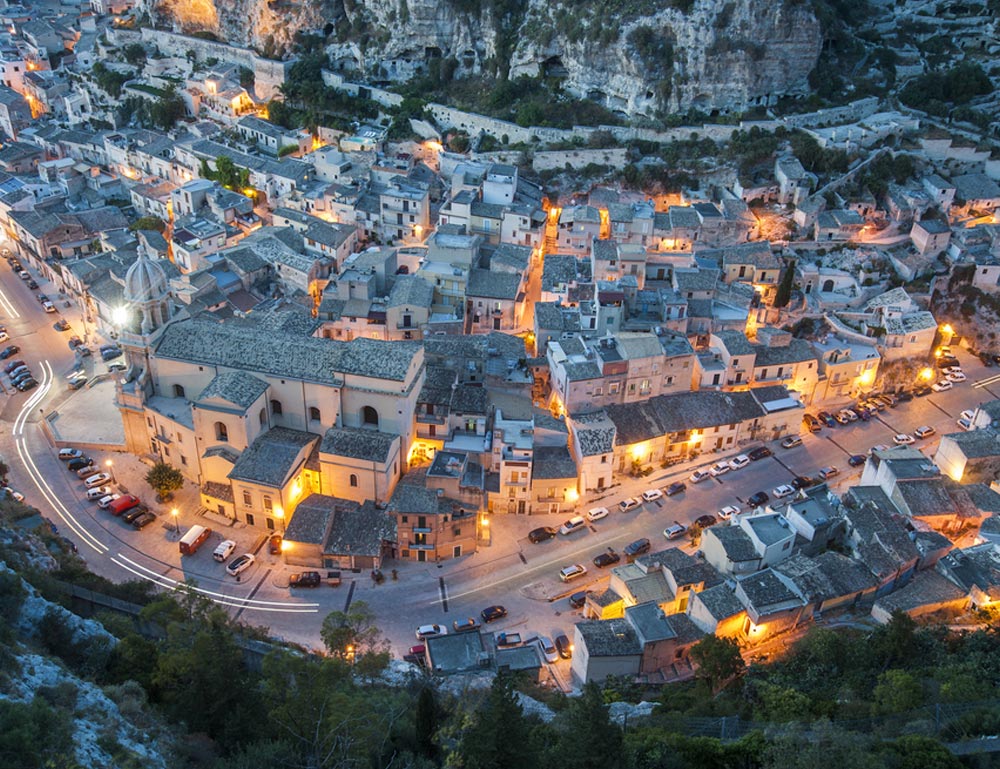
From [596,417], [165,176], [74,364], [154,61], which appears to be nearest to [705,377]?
[596,417]

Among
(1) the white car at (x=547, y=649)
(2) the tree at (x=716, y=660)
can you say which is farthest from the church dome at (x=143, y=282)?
(2) the tree at (x=716, y=660)

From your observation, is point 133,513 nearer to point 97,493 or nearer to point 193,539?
point 97,493

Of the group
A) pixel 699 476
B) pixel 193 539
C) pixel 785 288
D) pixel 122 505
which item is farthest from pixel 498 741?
pixel 785 288

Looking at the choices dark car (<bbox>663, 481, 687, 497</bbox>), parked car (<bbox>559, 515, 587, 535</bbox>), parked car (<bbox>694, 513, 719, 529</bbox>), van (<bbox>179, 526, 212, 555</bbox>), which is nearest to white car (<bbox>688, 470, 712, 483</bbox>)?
dark car (<bbox>663, 481, 687, 497</bbox>)

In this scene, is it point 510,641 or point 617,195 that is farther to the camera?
point 617,195

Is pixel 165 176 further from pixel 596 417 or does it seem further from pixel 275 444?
pixel 596 417

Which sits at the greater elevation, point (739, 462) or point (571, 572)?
point (739, 462)
